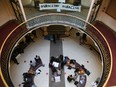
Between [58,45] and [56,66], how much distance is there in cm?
219

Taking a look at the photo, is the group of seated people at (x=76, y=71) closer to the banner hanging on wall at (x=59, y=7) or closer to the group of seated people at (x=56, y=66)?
the group of seated people at (x=56, y=66)

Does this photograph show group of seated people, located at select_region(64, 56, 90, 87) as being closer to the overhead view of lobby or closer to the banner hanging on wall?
the overhead view of lobby

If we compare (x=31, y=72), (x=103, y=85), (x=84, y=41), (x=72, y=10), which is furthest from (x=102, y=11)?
(x=31, y=72)

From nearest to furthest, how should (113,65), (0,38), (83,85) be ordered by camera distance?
(113,65) → (0,38) → (83,85)

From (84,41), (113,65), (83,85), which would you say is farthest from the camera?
(84,41)

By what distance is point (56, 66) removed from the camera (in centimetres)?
1474

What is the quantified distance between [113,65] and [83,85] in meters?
2.98

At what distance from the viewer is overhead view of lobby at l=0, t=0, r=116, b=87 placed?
12.8 meters

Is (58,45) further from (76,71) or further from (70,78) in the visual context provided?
(70,78)

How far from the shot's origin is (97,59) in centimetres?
1540

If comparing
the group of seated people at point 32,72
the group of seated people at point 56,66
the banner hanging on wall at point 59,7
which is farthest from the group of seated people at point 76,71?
the banner hanging on wall at point 59,7

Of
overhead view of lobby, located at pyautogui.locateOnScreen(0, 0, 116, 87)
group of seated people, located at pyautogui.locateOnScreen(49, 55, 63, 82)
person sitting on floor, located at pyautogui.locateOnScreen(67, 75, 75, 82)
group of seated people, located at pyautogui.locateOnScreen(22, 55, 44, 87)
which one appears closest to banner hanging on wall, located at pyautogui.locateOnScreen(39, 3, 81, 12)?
overhead view of lobby, located at pyautogui.locateOnScreen(0, 0, 116, 87)

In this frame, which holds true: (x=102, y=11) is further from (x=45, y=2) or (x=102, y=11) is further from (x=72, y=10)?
(x=45, y=2)

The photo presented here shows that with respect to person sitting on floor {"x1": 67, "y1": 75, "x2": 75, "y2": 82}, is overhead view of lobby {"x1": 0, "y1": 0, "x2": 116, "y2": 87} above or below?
above
